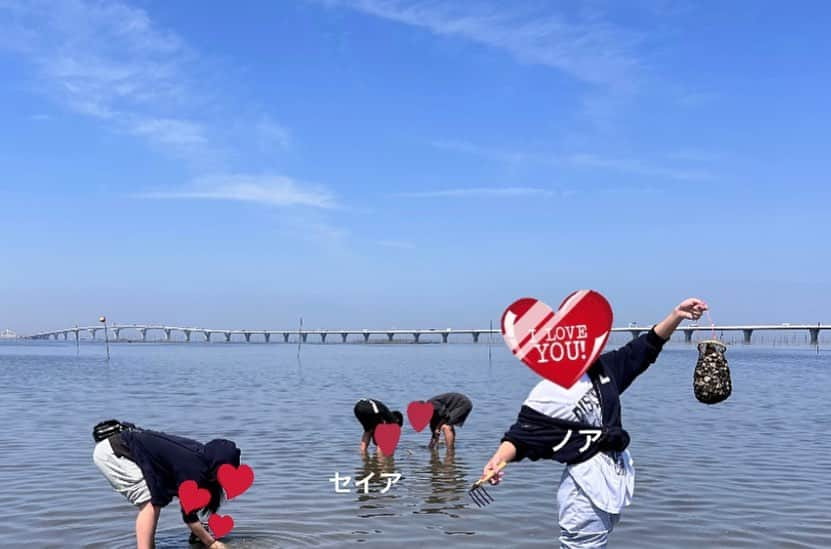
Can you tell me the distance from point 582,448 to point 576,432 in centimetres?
9

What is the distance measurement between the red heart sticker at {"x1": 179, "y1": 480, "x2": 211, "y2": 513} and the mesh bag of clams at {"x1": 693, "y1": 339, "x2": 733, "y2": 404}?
4.00 metres

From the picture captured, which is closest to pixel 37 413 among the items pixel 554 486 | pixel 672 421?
pixel 554 486

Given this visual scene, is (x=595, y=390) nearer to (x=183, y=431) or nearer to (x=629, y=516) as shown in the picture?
(x=629, y=516)

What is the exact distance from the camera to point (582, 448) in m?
→ 4.45

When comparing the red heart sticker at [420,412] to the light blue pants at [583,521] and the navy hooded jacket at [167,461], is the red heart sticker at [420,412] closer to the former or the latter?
the navy hooded jacket at [167,461]

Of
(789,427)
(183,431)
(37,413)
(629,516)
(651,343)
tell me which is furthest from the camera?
(37,413)

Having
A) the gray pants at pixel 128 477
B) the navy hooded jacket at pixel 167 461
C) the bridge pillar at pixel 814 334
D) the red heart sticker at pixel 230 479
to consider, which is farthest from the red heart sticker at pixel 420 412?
the bridge pillar at pixel 814 334

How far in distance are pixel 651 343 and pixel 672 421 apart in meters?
14.6

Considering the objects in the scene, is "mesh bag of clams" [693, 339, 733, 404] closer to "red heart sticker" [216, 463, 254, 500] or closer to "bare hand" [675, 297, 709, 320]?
"bare hand" [675, 297, 709, 320]

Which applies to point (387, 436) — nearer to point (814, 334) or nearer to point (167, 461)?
point (167, 461)

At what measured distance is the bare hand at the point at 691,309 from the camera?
4801 millimetres

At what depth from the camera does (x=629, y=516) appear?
9008mm

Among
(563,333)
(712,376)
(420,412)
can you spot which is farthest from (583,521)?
(420,412)

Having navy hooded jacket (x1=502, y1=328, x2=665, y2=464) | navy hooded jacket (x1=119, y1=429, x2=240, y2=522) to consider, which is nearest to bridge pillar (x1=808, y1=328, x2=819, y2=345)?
navy hooded jacket (x1=119, y1=429, x2=240, y2=522)
